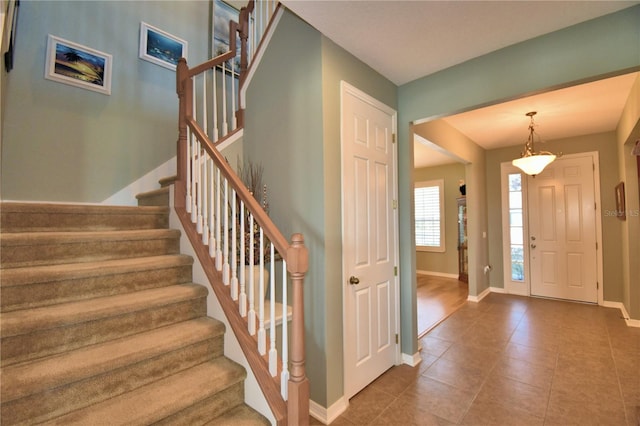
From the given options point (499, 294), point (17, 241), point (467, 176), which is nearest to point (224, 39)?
point (17, 241)

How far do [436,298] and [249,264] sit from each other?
415 cm

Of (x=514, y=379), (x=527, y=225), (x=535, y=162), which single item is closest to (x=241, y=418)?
(x=514, y=379)

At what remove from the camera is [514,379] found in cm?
242

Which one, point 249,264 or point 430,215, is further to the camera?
point 430,215

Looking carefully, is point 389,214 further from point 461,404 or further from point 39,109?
point 39,109

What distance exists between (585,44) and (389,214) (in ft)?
5.86

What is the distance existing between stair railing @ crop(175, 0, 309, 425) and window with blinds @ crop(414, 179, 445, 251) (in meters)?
5.45

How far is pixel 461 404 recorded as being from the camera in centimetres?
210

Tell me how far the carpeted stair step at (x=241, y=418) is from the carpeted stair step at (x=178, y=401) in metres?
0.03

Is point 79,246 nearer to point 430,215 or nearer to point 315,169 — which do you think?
point 315,169

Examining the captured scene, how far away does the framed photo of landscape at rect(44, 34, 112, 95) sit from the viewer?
2.67 metres

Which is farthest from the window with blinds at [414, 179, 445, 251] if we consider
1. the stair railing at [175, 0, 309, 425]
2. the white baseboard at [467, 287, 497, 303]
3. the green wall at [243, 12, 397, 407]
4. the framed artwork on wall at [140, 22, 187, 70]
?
→ the framed artwork on wall at [140, 22, 187, 70]

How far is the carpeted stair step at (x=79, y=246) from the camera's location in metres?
1.59

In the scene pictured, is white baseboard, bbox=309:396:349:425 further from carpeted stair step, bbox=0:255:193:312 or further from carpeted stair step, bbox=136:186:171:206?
carpeted stair step, bbox=136:186:171:206
